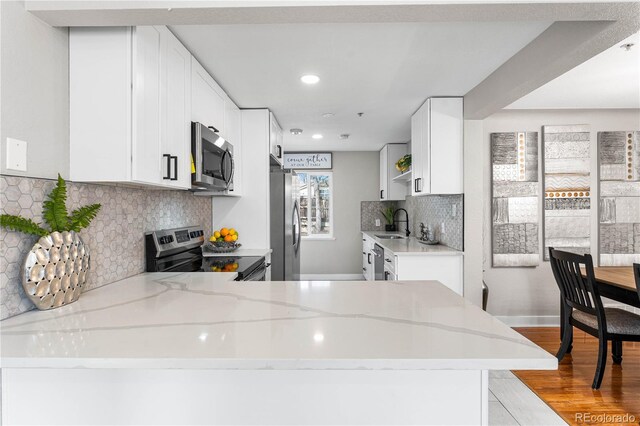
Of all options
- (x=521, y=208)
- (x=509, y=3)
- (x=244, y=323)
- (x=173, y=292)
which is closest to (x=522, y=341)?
(x=244, y=323)

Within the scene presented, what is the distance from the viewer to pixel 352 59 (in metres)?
2.35

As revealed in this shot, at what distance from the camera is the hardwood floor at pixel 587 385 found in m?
2.28

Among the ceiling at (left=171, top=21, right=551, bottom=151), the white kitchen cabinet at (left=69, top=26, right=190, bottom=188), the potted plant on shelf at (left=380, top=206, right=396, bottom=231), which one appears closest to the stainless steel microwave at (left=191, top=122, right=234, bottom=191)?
the ceiling at (left=171, top=21, right=551, bottom=151)

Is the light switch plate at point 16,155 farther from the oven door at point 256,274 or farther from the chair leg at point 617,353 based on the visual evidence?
the chair leg at point 617,353

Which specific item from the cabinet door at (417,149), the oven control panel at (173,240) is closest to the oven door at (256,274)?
the oven control panel at (173,240)

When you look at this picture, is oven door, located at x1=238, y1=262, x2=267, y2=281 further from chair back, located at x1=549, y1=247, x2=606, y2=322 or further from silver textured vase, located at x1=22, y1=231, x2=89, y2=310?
chair back, located at x1=549, y1=247, x2=606, y2=322

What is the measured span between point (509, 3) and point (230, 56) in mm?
1645

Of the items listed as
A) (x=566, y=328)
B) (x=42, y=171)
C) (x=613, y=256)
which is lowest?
(x=566, y=328)

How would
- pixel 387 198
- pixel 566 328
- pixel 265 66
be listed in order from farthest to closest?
pixel 387 198, pixel 566 328, pixel 265 66

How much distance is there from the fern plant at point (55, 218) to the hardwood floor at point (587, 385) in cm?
282

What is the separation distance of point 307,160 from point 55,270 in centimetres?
522

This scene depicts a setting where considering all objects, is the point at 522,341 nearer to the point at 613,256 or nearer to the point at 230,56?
the point at 230,56

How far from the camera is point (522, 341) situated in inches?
39.8

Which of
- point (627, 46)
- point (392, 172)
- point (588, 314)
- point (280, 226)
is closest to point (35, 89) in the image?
point (280, 226)
